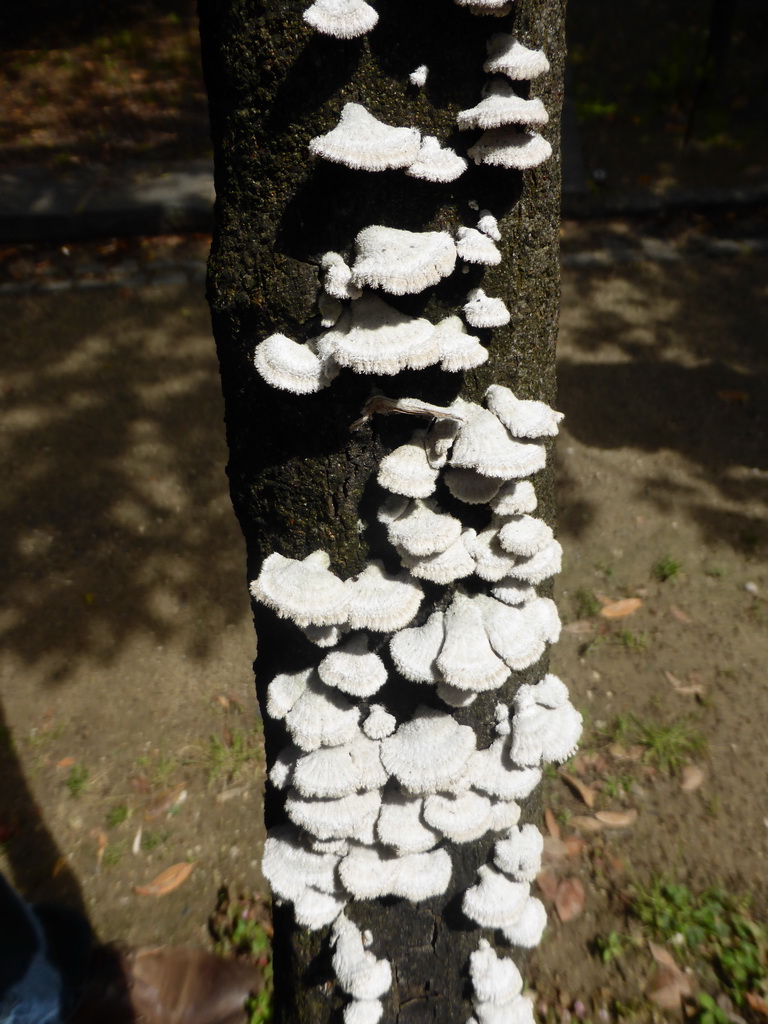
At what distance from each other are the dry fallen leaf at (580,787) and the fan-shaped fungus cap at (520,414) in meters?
2.99

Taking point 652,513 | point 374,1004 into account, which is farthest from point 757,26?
point 374,1004

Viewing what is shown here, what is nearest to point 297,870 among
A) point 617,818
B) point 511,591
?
point 511,591

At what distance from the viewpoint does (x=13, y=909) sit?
3127 millimetres

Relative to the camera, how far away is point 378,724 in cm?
196

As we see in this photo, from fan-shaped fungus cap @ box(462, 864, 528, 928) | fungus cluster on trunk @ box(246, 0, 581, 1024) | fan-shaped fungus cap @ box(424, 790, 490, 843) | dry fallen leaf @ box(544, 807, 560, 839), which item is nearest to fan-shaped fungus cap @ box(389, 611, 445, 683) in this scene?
fungus cluster on trunk @ box(246, 0, 581, 1024)

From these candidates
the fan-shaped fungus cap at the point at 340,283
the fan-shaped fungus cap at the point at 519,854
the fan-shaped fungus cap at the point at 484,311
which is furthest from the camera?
the fan-shaped fungus cap at the point at 519,854

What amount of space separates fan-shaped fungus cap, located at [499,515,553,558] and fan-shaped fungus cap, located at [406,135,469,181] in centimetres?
80

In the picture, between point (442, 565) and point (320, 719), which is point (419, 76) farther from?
point (320, 719)

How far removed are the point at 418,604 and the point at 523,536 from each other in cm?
31

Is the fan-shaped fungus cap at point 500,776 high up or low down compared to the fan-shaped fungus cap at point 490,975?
up

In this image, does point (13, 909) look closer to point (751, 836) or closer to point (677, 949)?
point (677, 949)

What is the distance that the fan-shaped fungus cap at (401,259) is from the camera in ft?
4.45

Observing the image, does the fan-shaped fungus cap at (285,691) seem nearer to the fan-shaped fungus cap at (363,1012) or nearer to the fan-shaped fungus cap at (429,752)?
the fan-shaped fungus cap at (429,752)

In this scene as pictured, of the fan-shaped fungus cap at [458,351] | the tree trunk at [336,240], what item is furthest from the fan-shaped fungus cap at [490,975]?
the fan-shaped fungus cap at [458,351]
